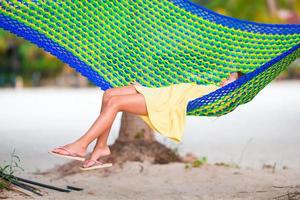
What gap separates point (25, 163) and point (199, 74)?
6.91 ft

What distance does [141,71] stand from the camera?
338 centimetres

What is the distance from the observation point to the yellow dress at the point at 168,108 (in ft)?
9.57

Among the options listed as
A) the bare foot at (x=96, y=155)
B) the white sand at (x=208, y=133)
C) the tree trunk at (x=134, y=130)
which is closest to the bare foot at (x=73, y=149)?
the bare foot at (x=96, y=155)

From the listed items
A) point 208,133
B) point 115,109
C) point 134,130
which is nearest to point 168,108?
point 115,109

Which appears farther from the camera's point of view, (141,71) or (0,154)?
(0,154)

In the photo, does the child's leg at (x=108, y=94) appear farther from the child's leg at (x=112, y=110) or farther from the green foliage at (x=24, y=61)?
the green foliage at (x=24, y=61)

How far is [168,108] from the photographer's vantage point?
9.73ft

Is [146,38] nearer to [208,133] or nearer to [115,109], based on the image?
[115,109]

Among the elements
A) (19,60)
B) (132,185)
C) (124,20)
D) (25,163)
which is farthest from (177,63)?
(19,60)

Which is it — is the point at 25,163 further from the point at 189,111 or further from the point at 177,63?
the point at 189,111

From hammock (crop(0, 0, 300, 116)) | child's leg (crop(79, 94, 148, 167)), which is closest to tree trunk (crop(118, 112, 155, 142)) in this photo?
hammock (crop(0, 0, 300, 116))

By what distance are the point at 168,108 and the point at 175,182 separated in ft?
4.33

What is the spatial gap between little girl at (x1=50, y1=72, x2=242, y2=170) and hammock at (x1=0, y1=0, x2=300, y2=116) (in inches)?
11.1

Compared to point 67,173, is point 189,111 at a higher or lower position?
higher
